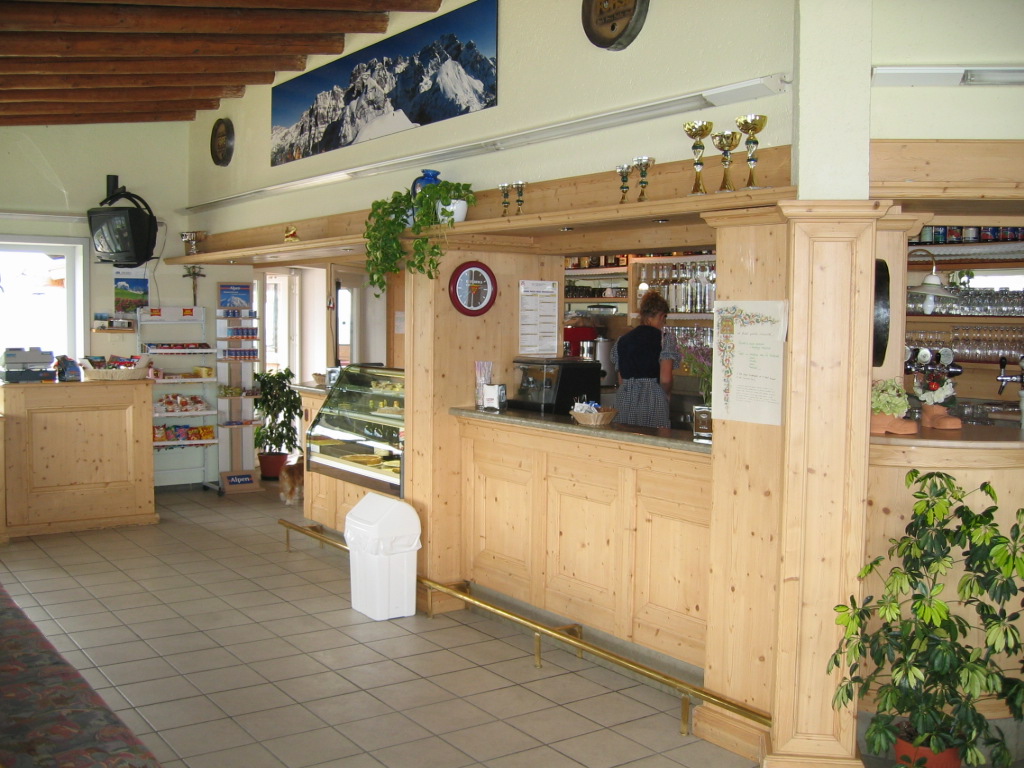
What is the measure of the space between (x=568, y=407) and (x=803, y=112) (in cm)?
255

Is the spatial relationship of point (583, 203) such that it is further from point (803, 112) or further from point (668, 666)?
point (668, 666)

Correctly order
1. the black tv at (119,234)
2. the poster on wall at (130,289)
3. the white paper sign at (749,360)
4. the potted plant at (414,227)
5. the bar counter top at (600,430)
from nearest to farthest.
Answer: the white paper sign at (749,360) < the bar counter top at (600,430) < the potted plant at (414,227) < the black tv at (119,234) < the poster on wall at (130,289)

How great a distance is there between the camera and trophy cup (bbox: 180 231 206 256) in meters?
9.62

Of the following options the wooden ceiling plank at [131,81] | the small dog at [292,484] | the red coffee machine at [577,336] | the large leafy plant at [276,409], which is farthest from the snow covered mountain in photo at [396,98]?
the red coffee machine at [577,336]

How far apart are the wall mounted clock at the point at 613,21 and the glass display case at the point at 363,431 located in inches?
100

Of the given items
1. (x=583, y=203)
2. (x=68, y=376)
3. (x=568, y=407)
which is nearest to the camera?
(x=583, y=203)

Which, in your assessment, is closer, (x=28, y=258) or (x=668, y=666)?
(x=668, y=666)

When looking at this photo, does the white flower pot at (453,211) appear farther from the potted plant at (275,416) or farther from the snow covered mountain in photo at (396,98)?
→ the potted plant at (275,416)

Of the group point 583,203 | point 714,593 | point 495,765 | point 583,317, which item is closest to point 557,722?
point 495,765

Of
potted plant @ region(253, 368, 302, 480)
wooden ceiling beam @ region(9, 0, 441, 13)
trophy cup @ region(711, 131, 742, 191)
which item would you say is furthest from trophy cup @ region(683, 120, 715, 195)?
potted plant @ region(253, 368, 302, 480)

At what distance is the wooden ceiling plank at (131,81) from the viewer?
7532mm

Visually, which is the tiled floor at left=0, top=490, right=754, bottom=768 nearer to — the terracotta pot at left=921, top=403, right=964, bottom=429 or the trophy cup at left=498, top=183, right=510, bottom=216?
the terracotta pot at left=921, top=403, right=964, bottom=429

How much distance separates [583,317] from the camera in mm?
10266

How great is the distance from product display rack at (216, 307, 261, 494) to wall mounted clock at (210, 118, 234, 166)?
1.57 metres
